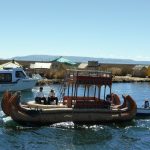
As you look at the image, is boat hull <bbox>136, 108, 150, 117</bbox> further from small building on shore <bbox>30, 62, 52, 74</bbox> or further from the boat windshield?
small building on shore <bbox>30, 62, 52, 74</bbox>

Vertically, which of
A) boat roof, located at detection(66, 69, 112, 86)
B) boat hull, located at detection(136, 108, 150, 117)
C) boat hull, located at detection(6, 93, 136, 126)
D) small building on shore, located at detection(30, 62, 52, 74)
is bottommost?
small building on shore, located at detection(30, 62, 52, 74)

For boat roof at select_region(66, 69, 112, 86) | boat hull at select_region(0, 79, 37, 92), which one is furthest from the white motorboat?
boat roof at select_region(66, 69, 112, 86)

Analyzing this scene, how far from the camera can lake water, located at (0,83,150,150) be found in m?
26.8

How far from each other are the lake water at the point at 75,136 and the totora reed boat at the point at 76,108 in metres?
0.51

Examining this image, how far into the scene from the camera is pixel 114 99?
3672 cm

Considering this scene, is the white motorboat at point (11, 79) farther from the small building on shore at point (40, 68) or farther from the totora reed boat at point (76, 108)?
the small building on shore at point (40, 68)

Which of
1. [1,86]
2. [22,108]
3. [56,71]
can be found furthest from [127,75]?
[22,108]

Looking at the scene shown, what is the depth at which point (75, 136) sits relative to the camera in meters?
29.4

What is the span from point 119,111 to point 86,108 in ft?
8.19

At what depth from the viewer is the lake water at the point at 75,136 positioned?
87.9 ft

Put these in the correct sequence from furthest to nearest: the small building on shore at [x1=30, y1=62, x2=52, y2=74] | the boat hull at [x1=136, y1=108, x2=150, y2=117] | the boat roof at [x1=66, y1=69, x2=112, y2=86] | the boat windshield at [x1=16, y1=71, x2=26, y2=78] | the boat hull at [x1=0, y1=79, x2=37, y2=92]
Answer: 1. the small building on shore at [x1=30, y1=62, x2=52, y2=74]
2. the boat windshield at [x1=16, y1=71, x2=26, y2=78]
3. the boat hull at [x1=0, y1=79, x2=37, y2=92]
4. the boat hull at [x1=136, y1=108, x2=150, y2=117]
5. the boat roof at [x1=66, y1=69, x2=112, y2=86]

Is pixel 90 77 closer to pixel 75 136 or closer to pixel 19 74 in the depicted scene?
pixel 75 136

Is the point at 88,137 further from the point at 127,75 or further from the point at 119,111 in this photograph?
the point at 127,75

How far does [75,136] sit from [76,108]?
355 centimetres
